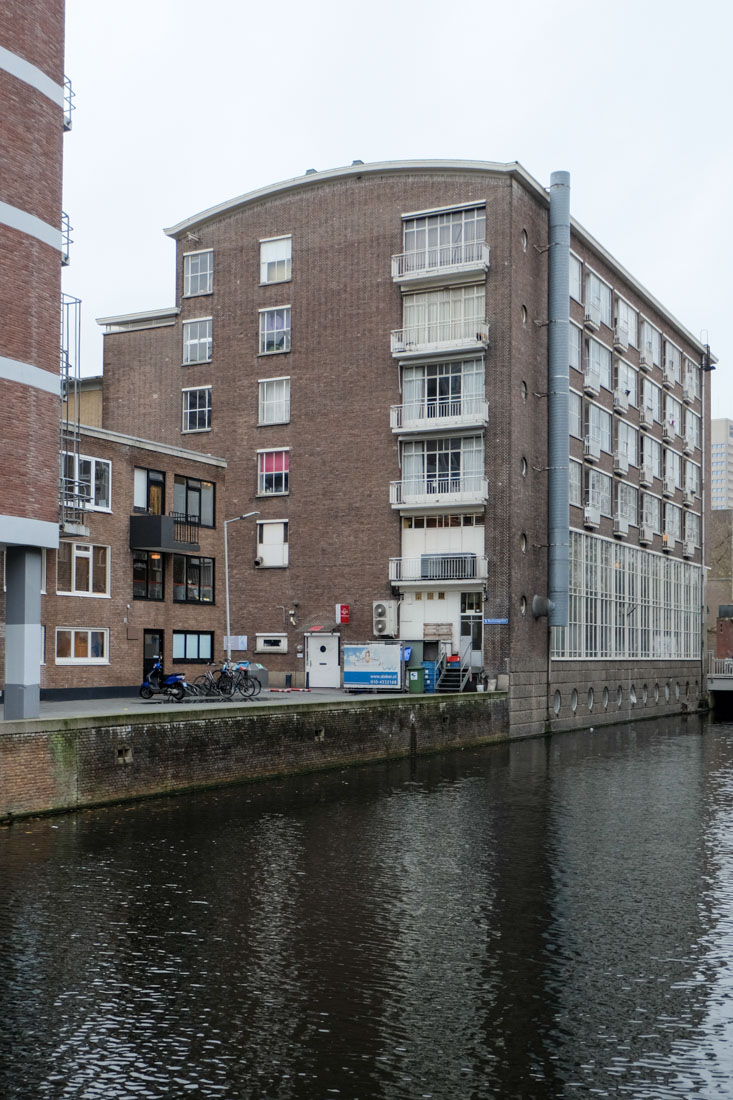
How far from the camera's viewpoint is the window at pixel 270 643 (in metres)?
49.6

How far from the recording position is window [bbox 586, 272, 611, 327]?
176 ft

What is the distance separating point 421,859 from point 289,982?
270 inches

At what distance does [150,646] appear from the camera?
42625 mm

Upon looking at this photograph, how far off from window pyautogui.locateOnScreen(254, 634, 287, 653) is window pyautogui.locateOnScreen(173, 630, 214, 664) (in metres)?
3.54

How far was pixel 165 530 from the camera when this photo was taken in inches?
1636

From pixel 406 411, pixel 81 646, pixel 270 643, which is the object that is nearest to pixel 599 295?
pixel 406 411

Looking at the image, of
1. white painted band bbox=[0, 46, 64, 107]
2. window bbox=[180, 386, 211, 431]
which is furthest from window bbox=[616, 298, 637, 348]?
white painted band bbox=[0, 46, 64, 107]

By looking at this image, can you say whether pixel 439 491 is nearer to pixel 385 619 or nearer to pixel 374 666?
pixel 385 619

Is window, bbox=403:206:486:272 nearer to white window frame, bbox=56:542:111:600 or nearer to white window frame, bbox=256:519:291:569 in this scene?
white window frame, bbox=256:519:291:569

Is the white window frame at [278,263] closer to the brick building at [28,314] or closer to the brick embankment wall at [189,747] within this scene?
the brick embankment wall at [189,747]

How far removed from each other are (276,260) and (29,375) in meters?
28.3

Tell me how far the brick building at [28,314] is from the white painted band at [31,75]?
0.07 feet

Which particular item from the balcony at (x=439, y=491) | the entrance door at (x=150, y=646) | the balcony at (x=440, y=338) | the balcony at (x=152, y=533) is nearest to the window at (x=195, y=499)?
the balcony at (x=152, y=533)

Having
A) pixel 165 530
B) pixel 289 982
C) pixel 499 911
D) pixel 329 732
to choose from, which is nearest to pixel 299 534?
pixel 165 530
